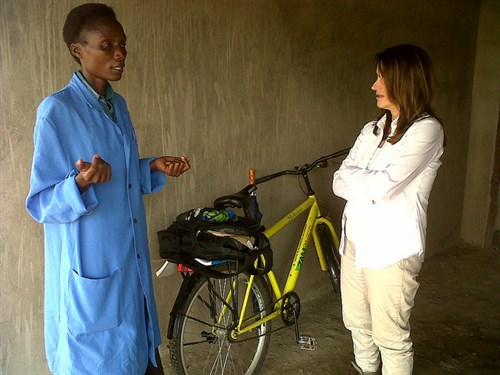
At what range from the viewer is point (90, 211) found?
154cm

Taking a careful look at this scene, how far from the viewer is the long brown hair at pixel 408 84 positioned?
216 centimetres

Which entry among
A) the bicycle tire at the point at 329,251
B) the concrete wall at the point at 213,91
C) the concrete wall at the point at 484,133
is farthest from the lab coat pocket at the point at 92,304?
the concrete wall at the point at 484,133

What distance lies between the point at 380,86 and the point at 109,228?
53.3 inches

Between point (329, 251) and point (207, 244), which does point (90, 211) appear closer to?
point (207, 244)

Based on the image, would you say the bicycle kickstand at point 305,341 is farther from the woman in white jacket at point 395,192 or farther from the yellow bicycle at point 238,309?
the woman in white jacket at point 395,192

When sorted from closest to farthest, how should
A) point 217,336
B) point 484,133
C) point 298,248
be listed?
point 217,336
point 298,248
point 484,133

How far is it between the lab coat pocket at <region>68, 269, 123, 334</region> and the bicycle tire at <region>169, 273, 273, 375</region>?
2.93ft

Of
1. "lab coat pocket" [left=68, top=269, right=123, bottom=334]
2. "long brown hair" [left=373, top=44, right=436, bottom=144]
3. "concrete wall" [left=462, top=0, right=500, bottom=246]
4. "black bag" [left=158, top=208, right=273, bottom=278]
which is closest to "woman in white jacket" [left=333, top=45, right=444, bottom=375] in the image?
"long brown hair" [left=373, top=44, right=436, bottom=144]

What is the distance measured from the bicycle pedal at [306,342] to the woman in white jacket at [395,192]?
815 millimetres

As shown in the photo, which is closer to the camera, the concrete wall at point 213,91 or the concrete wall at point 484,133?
the concrete wall at point 213,91

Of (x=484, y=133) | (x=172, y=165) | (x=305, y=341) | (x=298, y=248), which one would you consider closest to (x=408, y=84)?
(x=172, y=165)

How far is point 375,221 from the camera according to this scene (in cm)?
221

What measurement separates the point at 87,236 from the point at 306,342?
6.41 ft

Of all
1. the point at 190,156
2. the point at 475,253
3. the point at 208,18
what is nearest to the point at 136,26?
the point at 208,18
